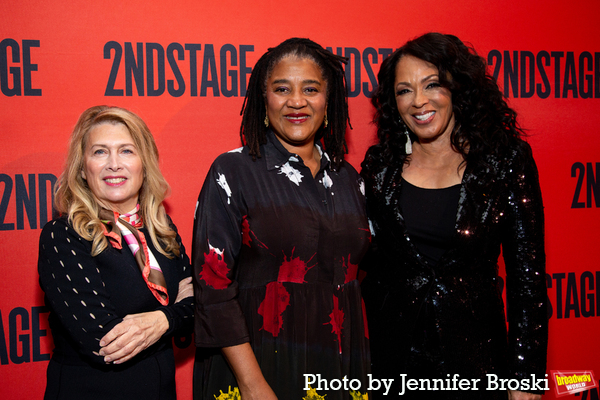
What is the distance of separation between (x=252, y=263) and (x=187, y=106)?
1.09 metres

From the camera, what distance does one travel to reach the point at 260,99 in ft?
6.17

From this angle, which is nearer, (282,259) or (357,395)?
(282,259)

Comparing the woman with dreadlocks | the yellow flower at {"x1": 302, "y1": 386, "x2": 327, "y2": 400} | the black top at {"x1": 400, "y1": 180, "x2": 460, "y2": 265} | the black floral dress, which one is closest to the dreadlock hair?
the woman with dreadlocks

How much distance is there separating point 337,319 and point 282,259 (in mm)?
320

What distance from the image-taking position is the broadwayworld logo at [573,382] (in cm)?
273

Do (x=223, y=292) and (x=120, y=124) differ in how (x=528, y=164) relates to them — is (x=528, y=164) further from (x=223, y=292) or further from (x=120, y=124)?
(x=120, y=124)

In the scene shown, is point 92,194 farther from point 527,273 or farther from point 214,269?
point 527,273

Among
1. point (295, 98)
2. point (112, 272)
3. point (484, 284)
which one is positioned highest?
point (295, 98)

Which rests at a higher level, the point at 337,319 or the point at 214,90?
the point at 214,90

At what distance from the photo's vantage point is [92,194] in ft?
5.66

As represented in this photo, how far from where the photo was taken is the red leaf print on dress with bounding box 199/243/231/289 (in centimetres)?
154

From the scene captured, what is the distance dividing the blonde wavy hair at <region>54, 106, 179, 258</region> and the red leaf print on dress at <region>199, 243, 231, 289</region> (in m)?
0.34

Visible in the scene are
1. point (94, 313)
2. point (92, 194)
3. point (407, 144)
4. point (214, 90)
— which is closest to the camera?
point (94, 313)

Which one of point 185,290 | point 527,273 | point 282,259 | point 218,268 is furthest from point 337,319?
point 527,273
